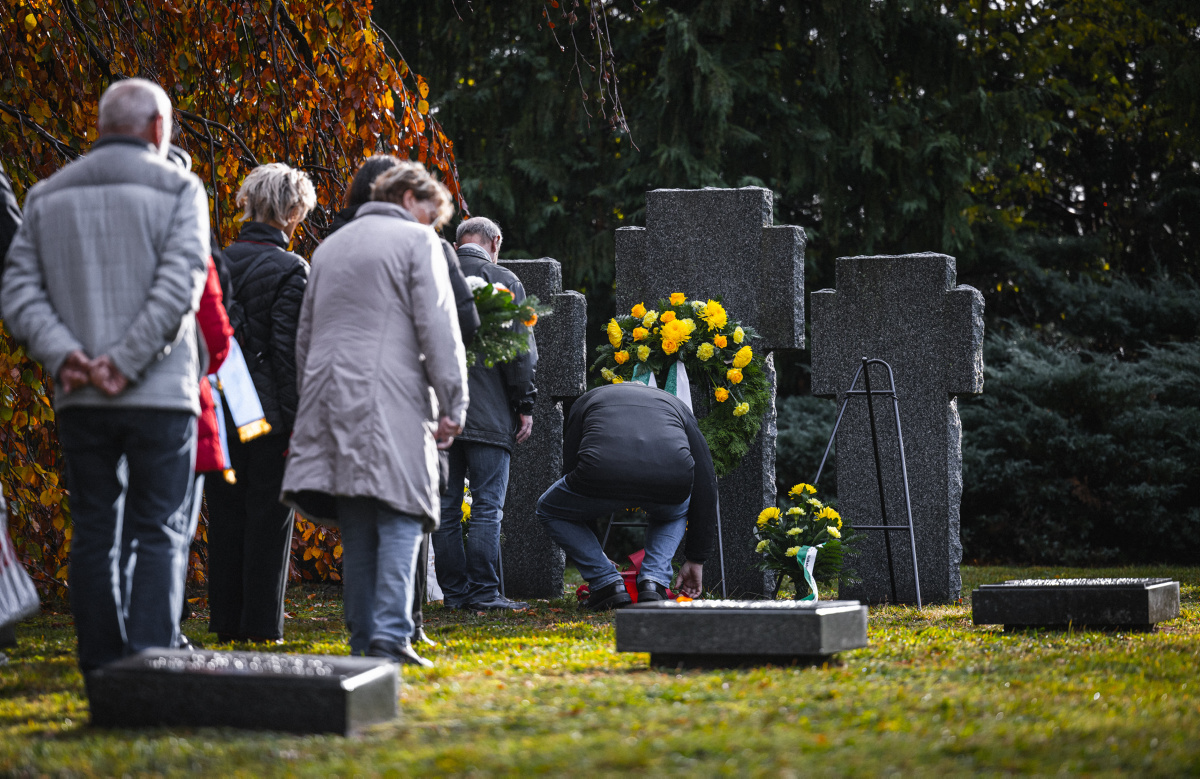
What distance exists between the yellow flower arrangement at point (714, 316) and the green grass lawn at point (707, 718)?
2788 mm

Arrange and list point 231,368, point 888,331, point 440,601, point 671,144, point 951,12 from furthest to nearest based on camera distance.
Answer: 1. point 951,12
2. point 671,144
3. point 888,331
4. point 440,601
5. point 231,368

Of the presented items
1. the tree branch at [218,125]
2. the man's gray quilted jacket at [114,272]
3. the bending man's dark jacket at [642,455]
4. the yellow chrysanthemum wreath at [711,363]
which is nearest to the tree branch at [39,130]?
the tree branch at [218,125]

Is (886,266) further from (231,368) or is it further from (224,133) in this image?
(231,368)

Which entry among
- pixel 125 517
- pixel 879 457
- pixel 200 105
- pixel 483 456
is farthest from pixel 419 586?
pixel 879 457

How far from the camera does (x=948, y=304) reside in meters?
7.76

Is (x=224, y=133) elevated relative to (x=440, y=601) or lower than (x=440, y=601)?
elevated

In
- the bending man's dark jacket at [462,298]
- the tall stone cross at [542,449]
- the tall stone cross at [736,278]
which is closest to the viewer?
the bending man's dark jacket at [462,298]

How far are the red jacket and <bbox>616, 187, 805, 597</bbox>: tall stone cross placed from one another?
402 centimetres

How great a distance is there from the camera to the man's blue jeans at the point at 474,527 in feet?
21.5

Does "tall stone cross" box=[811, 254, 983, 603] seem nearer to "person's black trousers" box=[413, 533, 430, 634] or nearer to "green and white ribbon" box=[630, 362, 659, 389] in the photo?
"green and white ribbon" box=[630, 362, 659, 389]

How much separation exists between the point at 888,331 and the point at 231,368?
442 centimetres

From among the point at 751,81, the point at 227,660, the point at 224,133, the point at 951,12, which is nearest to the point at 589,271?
the point at 751,81

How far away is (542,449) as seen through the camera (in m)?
8.20

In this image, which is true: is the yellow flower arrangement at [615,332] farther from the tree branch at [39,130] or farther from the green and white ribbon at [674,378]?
the tree branch at [39,130]
